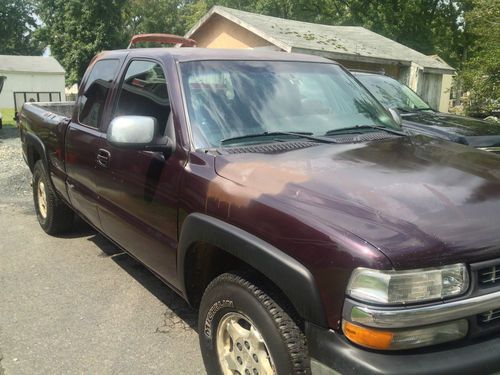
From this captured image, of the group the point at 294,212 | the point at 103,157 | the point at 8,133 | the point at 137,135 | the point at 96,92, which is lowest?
the point at 8,133

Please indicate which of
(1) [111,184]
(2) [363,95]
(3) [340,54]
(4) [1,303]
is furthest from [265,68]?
(3) [340,54]

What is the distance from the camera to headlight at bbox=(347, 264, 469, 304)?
5.92 feet

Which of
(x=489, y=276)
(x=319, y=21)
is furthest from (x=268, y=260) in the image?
(x=319, y=21)

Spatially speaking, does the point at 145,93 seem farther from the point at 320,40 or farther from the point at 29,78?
the point at 29,78

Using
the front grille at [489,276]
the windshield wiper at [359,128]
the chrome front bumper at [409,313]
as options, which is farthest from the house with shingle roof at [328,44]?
the chrome front bumper at [409,313]

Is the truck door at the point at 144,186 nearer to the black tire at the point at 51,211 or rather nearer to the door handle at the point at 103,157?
the door handle at the point at 103,157

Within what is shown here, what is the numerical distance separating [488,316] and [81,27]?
4216cm

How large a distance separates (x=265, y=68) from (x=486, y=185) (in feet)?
5.38

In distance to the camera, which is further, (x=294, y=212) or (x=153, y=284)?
(x=153, y=284)

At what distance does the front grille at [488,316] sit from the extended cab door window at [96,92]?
9.98 ft

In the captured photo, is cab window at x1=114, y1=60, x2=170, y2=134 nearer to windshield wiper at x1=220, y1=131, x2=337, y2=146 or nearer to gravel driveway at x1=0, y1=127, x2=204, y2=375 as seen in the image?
windshield wiper at x1=220, y1=131, x2=337, y2=146

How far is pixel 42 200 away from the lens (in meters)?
5.75

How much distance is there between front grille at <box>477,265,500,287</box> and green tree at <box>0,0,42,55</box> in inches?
A: 2726

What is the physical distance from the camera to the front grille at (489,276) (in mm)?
1911
